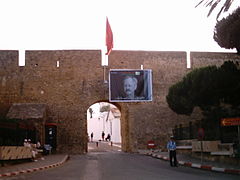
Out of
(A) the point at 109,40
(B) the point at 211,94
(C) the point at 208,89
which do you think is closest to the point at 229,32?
(C) the point at 208,89

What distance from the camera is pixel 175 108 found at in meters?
23.1

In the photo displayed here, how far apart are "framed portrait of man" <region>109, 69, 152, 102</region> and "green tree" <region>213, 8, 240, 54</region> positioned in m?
7.59

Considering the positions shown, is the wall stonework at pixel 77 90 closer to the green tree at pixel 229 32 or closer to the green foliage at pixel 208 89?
the green foliage at pixel 208 89

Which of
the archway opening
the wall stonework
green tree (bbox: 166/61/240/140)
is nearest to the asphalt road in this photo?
green tree (bbox: 166/61/240/140)

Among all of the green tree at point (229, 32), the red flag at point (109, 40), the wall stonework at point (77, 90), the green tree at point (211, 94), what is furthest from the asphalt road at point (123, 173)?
the red flag at point (109, 40)

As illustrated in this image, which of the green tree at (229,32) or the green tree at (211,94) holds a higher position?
the green tree at (229,32)

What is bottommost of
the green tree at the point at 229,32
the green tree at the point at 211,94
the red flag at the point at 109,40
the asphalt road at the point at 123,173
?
the asphalt road at the point at 123,173

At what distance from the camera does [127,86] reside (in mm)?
24125

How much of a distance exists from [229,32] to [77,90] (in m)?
12.1

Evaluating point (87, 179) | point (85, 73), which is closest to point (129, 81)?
point (85, 73)

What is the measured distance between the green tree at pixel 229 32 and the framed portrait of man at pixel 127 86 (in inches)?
299

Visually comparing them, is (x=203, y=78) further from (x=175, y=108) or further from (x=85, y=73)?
(x=85, y=73)

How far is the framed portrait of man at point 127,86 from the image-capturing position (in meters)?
24.2

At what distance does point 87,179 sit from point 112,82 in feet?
48.7
